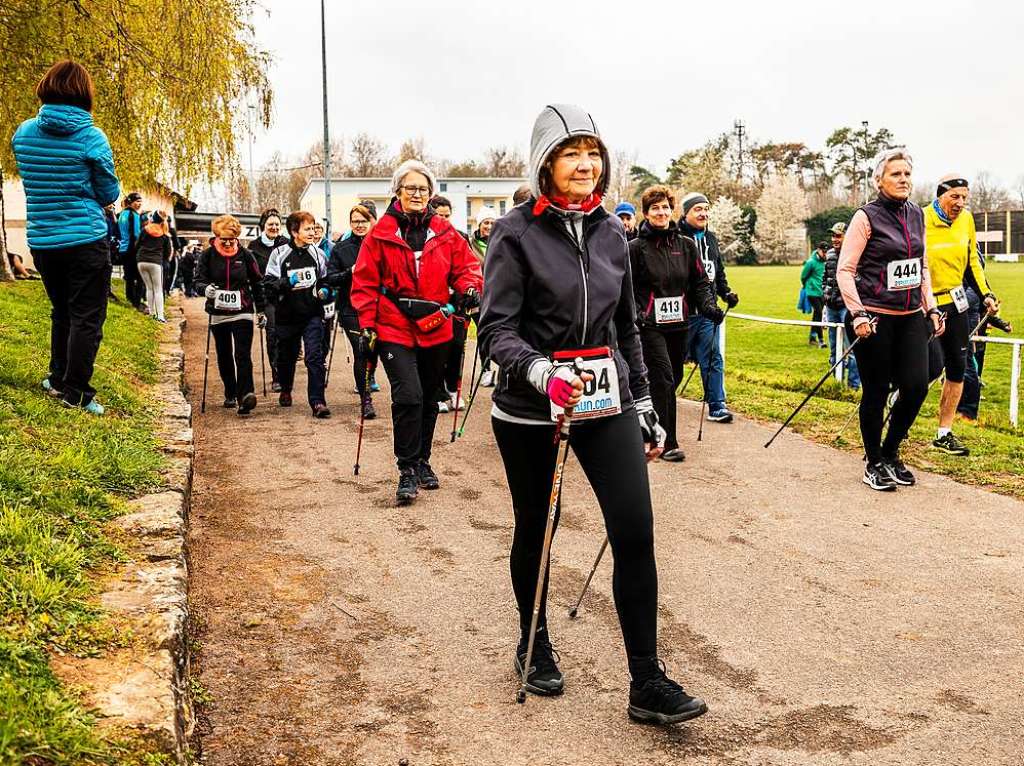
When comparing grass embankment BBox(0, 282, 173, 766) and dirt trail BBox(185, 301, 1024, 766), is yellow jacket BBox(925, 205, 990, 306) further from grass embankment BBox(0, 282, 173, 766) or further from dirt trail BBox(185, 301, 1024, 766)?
grass embankment BBox(0, 282, 173, 766)

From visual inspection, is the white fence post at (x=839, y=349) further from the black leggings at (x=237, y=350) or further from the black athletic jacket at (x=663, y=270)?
the black leggings at (x=237, y=350)

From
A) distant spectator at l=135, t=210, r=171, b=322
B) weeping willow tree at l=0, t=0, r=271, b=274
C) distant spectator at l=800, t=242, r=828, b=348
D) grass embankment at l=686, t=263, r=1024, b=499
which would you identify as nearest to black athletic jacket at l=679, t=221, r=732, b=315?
grass embankment at l=686, t=263, r=1024, b=499

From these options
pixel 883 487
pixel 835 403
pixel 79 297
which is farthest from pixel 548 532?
pixel 835 403

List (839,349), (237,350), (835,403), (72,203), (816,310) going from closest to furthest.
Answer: (72,203) < (237,350) < (835,403) < (839,349) < (816,310)

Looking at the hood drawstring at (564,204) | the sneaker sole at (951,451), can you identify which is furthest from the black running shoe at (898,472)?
the hood drawstring at (564,204)

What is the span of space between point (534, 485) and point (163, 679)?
4.89ft

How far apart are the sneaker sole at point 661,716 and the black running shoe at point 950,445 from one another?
17.5ft

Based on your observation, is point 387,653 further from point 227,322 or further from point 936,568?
point 227,322

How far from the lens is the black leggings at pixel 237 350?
35.4 feet

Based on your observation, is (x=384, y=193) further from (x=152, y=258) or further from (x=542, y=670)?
(x=542, y=670)

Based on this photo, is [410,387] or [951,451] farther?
[951,451]

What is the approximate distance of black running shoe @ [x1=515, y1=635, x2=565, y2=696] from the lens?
400 centimetres

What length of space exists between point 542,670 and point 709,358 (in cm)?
663

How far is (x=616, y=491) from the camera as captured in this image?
12.3ft
